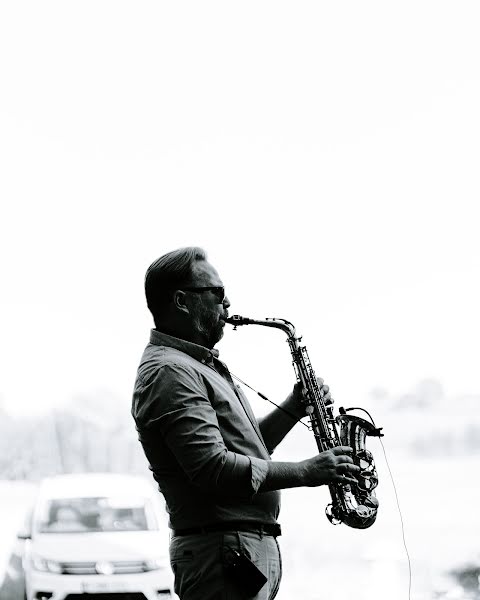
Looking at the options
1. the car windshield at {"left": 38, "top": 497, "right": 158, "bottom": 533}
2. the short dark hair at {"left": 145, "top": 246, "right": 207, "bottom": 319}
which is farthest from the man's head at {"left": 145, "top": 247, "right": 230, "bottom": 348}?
the car windshield at {"left": 38, "top": 497, "right": 158, "bottom": 533}

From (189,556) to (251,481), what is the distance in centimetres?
22

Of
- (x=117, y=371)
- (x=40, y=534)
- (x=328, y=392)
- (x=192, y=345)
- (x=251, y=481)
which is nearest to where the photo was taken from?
(x=251, y=481)

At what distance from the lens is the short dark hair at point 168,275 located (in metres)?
1.84

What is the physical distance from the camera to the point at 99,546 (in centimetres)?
390

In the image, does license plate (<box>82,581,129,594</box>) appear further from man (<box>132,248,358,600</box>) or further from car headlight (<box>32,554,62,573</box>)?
man (<box>132,248,358,600</box>)

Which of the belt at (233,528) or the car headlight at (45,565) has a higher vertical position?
the car headlight at (45,565)

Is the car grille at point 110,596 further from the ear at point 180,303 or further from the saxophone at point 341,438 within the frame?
the ear at point 180,303

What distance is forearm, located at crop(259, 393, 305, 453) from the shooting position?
6.63 feet

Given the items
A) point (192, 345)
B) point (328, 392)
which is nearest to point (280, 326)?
point (328, 392)

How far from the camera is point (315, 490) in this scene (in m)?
4.10

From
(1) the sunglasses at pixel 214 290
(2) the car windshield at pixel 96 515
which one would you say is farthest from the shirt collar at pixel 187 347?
(2) the car windshield at pixel 96 515

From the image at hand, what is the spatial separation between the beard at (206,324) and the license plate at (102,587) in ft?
7.46

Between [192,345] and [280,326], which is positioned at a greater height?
[280,326]

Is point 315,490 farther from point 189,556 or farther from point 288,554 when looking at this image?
point 189,556
